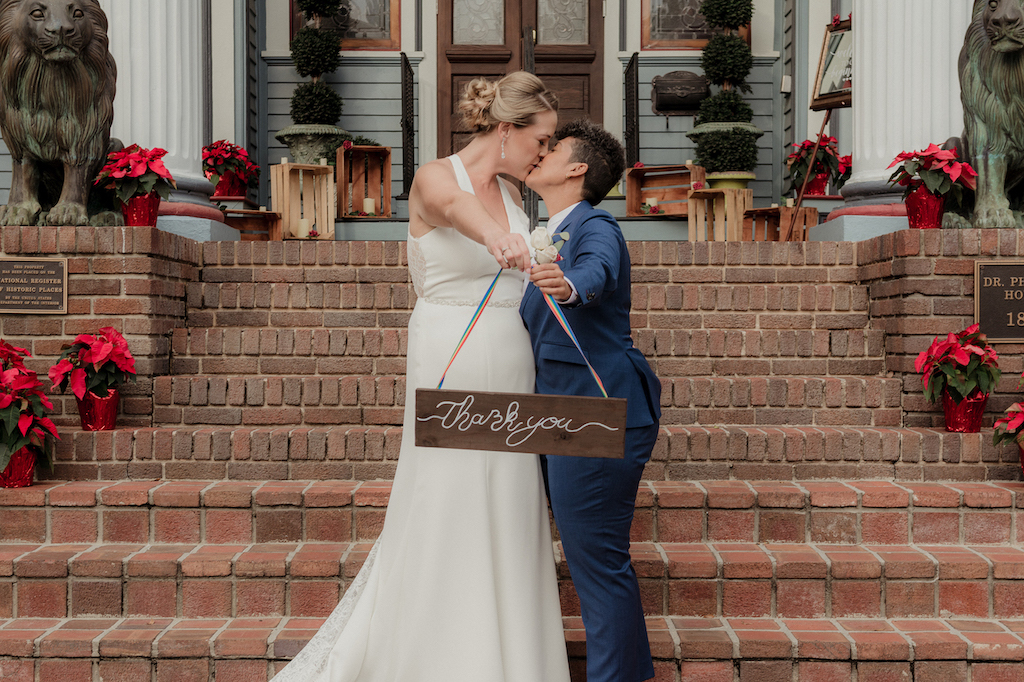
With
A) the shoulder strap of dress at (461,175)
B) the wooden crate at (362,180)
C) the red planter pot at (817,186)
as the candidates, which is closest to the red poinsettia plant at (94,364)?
the shoulder strap of dress at (461,175)

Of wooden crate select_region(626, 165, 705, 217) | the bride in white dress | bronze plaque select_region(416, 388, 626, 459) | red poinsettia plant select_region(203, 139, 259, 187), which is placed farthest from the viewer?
wooden crate select_region(626, 165, 705, 217)

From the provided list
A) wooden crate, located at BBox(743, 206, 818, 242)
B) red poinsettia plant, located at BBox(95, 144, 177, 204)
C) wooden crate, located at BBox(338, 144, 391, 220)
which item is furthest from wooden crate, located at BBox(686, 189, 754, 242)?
red poinsettia plant, located at BBox(95, 144, 177, 204)

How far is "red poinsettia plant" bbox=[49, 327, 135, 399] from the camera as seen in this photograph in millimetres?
3500

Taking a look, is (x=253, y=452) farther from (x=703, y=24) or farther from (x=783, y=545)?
(x=703, y=24)

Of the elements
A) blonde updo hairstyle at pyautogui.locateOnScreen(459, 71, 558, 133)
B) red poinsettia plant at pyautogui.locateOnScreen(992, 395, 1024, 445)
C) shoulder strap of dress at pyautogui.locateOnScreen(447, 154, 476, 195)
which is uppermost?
blonde updo hairstyle at pyautogui.locateOnScreen(459, 71, 558, 133)

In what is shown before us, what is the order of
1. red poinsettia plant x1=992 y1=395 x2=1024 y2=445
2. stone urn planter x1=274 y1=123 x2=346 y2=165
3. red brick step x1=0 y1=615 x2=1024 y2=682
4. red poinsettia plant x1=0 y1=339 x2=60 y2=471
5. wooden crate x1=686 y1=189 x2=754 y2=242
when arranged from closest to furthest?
red brick step x1=0 y1=615 x2=1024 y2=682
red poinsettia plant x1=0 y1=339 x2=60 y2=471
red poinsettia plant x1=992 y1=395 x2=1024 y2=445
wooden crate x1=686 y1=189 x2=754 y2=242
stone urn planter x1=274 y1=123 x2=346 y2=165

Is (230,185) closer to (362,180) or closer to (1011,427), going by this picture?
(362,180)

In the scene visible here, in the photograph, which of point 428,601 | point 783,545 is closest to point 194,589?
point 428,601

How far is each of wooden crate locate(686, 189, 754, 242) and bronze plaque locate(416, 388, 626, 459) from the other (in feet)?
18.8

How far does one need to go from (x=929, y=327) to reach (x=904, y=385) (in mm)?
282

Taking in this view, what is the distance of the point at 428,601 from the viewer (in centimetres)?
224

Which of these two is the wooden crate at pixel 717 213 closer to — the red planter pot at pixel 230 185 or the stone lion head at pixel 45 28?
the red planter pot at pixel 230 185

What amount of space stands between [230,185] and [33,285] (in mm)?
4029

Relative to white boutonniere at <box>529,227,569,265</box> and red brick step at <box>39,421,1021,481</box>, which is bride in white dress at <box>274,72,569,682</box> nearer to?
white boutonniere at <box>529,227,569,265</box>
